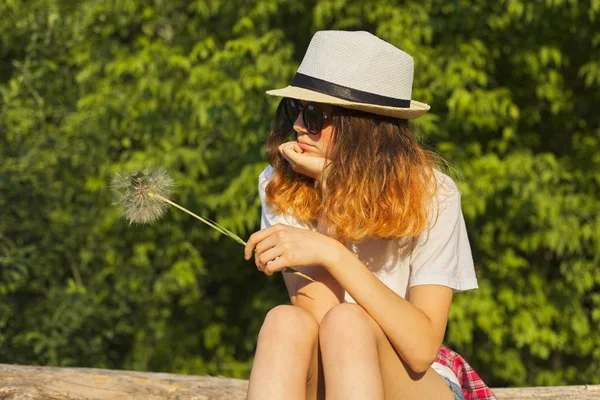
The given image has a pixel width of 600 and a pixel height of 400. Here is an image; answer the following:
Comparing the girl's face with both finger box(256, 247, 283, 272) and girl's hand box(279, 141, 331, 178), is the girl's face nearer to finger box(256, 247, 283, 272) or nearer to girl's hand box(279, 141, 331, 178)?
girl's hand box(279, 141, 331, 178)

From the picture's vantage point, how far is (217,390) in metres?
3.22

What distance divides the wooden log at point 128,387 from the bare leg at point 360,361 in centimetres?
103

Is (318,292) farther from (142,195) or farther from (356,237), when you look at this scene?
(142,195)

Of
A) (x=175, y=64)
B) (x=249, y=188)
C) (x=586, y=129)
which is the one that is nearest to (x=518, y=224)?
(x=586, y=129)

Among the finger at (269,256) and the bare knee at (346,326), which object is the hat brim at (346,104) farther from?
the bare knee at (346,326)

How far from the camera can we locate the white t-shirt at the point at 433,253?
7.80ft

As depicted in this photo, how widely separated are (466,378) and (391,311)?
0.63 meters

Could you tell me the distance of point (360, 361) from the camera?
2141 millimetres

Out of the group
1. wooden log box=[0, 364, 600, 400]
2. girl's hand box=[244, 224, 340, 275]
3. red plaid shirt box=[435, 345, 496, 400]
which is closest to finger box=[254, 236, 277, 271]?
girl's hand box=[244, 224, 340, 275]

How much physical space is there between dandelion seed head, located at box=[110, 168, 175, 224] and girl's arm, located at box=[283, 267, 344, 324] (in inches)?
16.7

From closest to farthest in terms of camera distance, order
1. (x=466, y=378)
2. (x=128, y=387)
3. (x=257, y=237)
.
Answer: (x=257, y=237) < (x=466, y=378) < (x=128, y=387)

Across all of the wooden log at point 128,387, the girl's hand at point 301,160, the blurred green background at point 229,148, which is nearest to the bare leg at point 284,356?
the girl's hand at point 301,160

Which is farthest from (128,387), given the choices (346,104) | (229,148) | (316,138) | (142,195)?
(229,148)

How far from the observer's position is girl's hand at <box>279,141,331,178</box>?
8.02 ft
